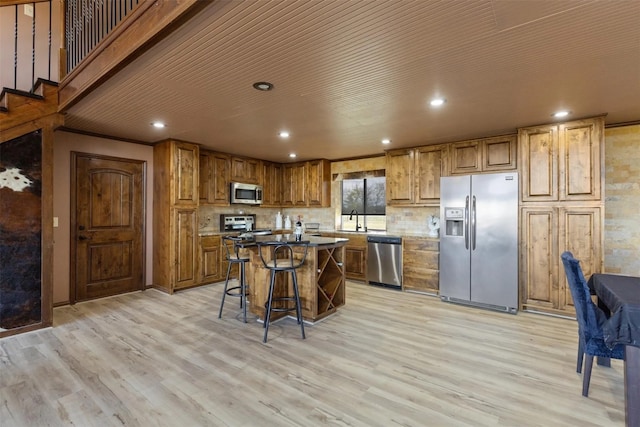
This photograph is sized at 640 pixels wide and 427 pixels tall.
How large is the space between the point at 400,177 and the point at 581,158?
240 centimetres

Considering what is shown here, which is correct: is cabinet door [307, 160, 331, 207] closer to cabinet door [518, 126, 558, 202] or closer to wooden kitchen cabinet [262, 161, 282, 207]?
wooden kitchen cabinet [262, 161, 282, 207]

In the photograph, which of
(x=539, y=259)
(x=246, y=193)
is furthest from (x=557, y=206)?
(x=246, y=193)

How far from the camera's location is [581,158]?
3654 millimetres

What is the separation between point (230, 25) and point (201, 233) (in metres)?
4.35

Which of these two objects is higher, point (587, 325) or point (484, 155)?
point (484, 155)

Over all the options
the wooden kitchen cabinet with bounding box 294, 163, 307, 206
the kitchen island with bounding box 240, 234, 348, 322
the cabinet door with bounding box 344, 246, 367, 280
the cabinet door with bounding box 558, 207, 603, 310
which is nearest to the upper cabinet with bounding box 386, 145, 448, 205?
the cabinet door with bounding box 344, 246, 367, 280

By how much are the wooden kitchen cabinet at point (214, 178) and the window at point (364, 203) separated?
2453 mm

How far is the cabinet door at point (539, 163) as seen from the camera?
3816mm

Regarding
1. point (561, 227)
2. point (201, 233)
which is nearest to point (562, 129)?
point (561, 227)

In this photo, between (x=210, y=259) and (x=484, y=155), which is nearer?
(x=484, y=155)

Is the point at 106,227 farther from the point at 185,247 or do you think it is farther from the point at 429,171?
the point at 429,171

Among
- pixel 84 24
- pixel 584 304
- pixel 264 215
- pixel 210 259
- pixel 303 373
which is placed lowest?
pixel 303 373

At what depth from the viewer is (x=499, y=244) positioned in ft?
13.3

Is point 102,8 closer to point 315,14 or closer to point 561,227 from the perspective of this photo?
point 315,14
